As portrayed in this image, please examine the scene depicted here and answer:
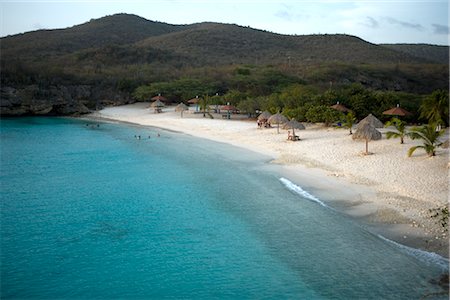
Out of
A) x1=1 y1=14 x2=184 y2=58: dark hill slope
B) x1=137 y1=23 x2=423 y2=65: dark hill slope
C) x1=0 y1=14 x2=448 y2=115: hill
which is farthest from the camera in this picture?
x1=137 y1=23 x2=423 y2=65: dark hill slope

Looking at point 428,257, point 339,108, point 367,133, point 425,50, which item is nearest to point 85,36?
point 339,108

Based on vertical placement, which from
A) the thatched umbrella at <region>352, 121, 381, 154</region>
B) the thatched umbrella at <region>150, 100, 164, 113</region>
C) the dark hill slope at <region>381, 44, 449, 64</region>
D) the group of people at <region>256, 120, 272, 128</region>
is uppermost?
the dark hill slope at <region>381, 44, 449, 64</region>

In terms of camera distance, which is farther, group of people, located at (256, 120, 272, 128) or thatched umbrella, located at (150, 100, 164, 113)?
thatched umbrella, located at (150, 100, 164, 113)

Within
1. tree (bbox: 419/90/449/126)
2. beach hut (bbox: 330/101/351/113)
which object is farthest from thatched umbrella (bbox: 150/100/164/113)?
tree (bbox: 419/90/449/126)

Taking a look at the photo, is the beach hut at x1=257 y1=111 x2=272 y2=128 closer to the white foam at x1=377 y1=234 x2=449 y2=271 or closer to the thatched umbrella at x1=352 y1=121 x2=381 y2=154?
the thatched umbrella at x1=352 y1=121 x2=381 y2=154

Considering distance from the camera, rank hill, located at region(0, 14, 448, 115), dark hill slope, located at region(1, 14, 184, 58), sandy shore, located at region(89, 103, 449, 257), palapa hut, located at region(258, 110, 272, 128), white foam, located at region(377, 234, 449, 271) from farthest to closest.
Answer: dark hill slope, located at region(1, 14, 184, 58) → hill, located at region(0, 14, 448, 115) → palapa hut, located at region(258, 110, 272, 128) → sandy shore, located at region(89, 103, 449, 257) → white foam, located at region(377, 234, 449, 271)

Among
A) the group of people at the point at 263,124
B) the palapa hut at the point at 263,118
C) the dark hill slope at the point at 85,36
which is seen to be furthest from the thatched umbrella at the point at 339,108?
the dark hill slope at the point at 85,36
